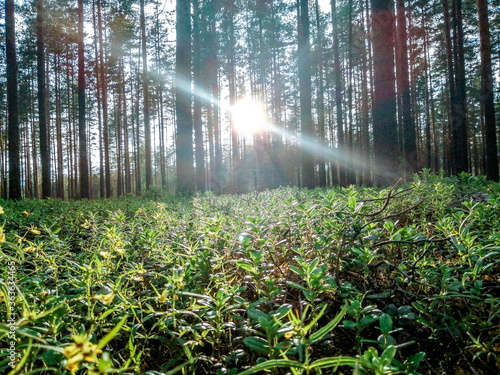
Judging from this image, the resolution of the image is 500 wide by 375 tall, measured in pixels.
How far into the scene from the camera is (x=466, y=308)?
1.26m

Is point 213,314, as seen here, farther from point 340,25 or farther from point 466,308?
point 340,25

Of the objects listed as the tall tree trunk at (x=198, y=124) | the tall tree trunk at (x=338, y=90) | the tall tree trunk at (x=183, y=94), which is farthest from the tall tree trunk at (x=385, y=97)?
the tall tree trunk at (x=338, y=90)

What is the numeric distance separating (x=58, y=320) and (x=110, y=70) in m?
25.4

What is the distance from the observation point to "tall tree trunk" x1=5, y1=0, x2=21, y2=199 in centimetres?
1055

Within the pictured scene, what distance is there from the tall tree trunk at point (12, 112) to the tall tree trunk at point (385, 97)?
42.7 ft

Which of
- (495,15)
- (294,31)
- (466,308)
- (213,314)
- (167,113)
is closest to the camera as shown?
(213,314)

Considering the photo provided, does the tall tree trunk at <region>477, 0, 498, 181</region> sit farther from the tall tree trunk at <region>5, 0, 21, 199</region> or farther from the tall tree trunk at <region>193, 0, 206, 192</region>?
the tall tree trunk at <region>5, 0, 21, 199</region>

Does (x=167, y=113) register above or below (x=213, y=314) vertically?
above

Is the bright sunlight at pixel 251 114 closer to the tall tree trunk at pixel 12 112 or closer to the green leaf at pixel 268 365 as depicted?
the tall tree trunk at pixel 12 112

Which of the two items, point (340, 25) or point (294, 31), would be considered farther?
point (294, 31)

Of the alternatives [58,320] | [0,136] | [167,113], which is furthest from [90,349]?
[0,136]

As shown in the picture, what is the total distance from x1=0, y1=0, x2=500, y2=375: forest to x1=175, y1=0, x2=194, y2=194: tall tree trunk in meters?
0.08

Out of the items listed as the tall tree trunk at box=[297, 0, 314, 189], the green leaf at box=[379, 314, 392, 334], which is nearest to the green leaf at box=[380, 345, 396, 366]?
the green leaf at box=[379, 314, 392, 334]

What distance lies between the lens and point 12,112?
10766 millimetres
